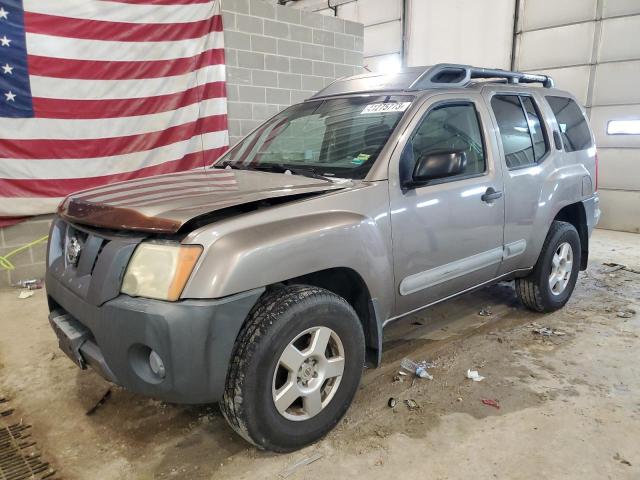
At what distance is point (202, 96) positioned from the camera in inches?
229

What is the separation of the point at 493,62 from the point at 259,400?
915 cm

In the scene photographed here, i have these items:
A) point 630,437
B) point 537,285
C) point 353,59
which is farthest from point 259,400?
point 353,59

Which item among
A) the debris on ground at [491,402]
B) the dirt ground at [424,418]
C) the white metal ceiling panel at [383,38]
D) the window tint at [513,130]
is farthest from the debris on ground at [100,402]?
the white metal ceiling panel at [383,38]

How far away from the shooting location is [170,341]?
1827mm

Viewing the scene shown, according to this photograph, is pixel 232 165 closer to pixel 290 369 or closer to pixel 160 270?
pixel 160 270

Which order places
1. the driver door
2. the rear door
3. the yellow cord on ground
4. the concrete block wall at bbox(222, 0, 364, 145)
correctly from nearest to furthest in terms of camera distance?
the driver door, the rear door, the yellow cord on ground, the concrete block wall at bbox(222, 0, 364, 145)

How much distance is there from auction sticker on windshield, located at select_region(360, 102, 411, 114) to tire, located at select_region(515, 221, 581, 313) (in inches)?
67.7

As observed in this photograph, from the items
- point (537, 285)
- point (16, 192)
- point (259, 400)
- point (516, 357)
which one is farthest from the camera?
point (16, 192)

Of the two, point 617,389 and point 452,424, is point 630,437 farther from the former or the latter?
point 452,424

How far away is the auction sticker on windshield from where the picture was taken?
2.79 meters

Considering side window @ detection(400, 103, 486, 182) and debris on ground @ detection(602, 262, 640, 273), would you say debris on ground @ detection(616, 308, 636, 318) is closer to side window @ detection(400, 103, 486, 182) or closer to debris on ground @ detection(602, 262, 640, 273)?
debris on ground @ detection(602, 262, 640, 273)

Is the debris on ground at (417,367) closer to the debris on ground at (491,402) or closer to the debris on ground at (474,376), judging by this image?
the debris on ground at (474,376)

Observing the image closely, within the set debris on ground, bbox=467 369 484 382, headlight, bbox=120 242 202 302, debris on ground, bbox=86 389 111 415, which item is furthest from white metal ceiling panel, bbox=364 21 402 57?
headlight, bbox=120 242 202 302

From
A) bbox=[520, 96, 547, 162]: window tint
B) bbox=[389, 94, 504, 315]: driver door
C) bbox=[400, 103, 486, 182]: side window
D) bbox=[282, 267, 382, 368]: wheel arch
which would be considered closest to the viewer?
bbox=[282, 267, 382, 368]: wheel arch
